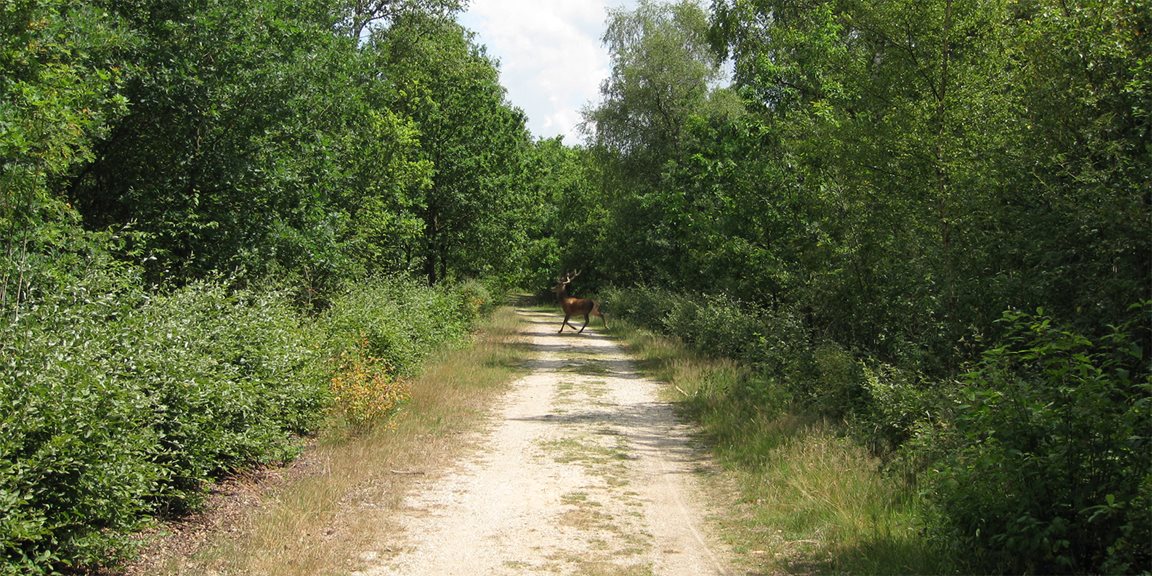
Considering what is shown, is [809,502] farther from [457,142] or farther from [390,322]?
[457,142]

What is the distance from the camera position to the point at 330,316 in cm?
1304

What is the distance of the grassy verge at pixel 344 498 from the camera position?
580cm

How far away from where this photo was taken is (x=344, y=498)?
7.58 m

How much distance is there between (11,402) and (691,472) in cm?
674

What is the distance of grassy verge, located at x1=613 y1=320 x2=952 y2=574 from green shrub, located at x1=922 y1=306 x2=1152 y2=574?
0.52 m

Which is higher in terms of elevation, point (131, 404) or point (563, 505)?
point (131, 404)

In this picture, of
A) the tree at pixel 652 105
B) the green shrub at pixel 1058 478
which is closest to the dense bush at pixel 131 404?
the green shrub at pixel 1058 478

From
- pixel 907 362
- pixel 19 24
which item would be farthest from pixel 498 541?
pixel 19 24

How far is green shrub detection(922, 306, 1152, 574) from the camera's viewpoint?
4.73 m

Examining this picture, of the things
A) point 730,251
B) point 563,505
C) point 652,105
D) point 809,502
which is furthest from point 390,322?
point 652,105

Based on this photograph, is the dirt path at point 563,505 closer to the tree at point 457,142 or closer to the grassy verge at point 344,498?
the grassy verge at point 344,498

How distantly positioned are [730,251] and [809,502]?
13384 mm

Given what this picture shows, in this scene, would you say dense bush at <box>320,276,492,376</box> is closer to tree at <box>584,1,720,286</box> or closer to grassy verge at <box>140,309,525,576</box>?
grassy verge at <box>140,309,525,576</box>

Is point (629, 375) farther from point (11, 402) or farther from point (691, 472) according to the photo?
point (11, 402)
